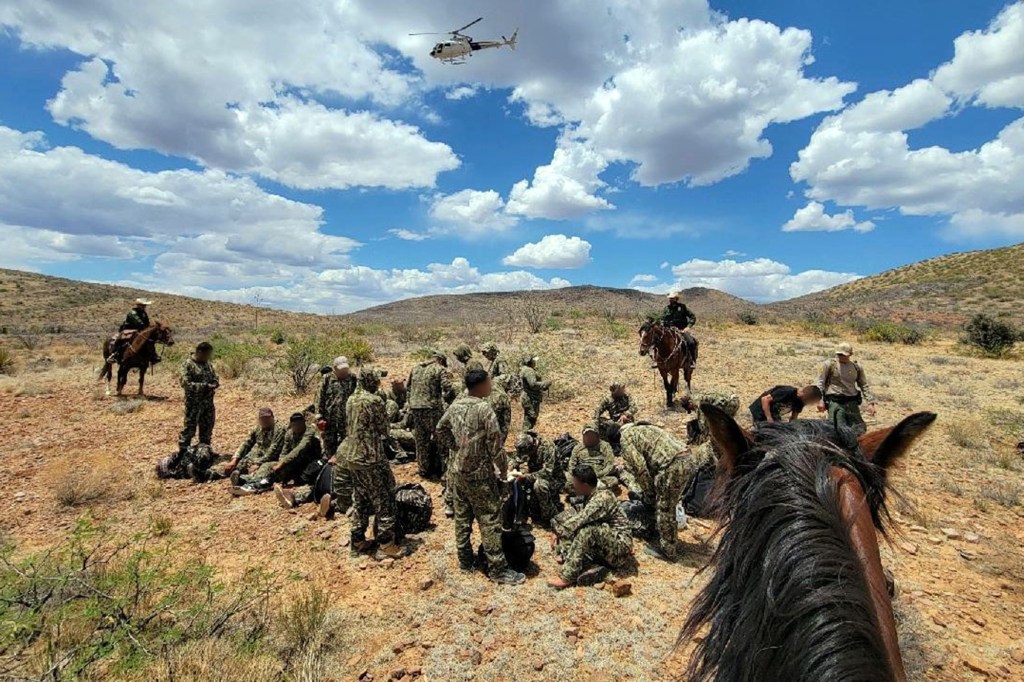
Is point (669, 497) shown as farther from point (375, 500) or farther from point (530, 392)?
point (530, 392)

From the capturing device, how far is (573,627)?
4195 mm

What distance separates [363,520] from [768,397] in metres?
5.45

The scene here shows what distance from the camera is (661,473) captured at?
5.45m

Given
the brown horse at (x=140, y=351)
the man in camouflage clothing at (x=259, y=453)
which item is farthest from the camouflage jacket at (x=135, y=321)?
the man in camouflage clothing at (x=259, y=453)

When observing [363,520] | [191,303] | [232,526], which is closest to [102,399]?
[232,526]

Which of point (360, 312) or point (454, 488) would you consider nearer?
point (454, 488)

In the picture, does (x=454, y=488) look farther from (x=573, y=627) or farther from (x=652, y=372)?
(x=652, y=372)

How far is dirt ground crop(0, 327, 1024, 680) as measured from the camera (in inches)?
153

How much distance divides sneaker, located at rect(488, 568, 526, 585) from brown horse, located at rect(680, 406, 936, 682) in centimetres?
353

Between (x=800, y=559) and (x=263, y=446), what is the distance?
8.16 metres

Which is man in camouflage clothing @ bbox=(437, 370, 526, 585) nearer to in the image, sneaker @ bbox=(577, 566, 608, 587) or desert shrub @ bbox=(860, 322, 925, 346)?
sneaker @ bbox=(577, 566, 608, 587)

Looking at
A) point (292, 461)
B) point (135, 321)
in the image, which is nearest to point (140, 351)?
point (135, 321)

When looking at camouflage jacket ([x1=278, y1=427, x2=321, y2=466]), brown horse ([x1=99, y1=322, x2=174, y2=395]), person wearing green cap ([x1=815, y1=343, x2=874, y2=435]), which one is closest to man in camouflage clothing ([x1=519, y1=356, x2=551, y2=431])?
camouflage jacket ([x1=278, y1=427, x2=321, y2=466])

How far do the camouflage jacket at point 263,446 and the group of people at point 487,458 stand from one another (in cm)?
2
